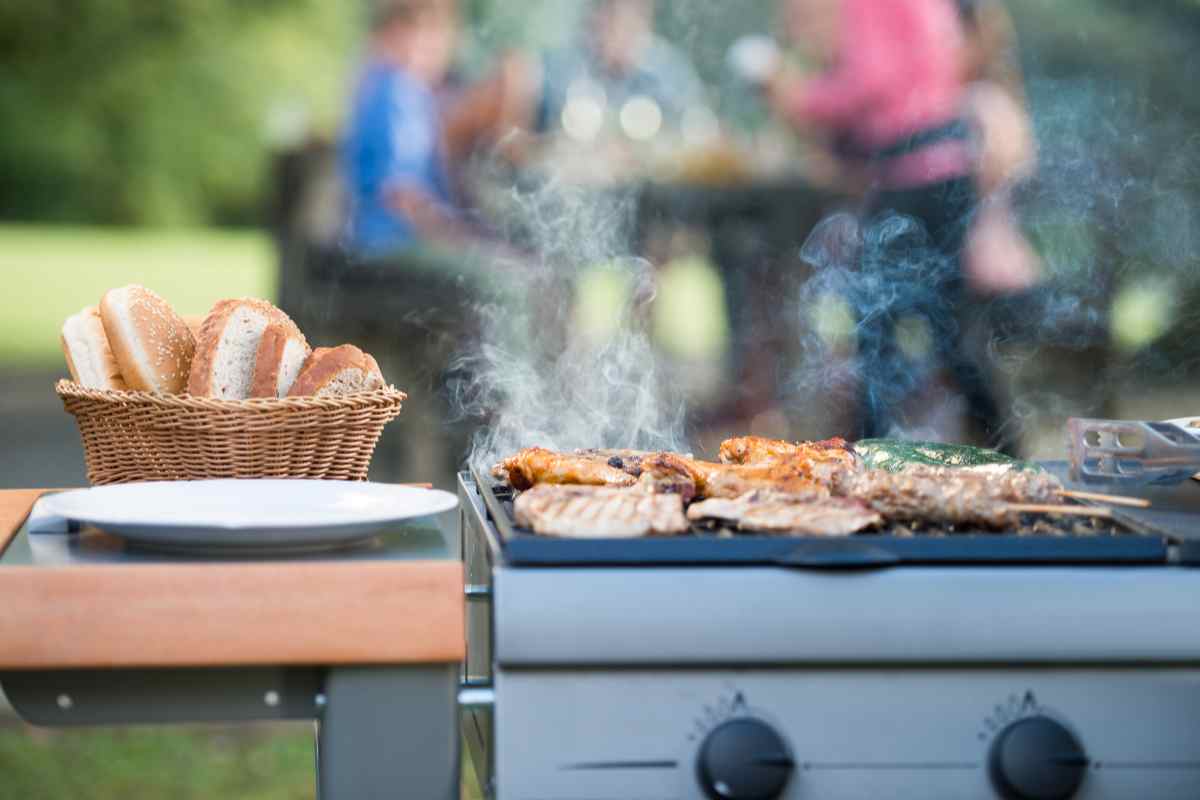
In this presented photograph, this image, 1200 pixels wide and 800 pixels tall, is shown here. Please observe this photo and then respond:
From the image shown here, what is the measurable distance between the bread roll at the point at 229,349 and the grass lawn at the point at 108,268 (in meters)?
7.54

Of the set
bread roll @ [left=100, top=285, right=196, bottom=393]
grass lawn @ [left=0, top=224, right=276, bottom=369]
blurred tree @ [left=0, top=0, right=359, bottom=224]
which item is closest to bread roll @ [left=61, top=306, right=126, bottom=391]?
bread roll @ [left=100, top=285, right=196, bottom=393]

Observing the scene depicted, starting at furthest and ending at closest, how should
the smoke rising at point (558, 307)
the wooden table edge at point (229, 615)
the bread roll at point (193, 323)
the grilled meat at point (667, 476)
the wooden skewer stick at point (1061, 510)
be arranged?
the smoke rising at point (558, 307) < the bread roll at point (193, 323) < the grilled meat at point (667, 476) < the wooden skewer stick at point (1061, 510) < the wooden table edge at point (229, 615)

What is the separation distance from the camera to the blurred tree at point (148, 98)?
9.28 metres

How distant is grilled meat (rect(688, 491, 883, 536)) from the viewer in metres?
1.19

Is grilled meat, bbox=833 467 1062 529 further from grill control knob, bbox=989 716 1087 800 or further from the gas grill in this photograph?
grill control knob, bbox=989 716 1087 800

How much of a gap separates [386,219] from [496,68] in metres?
1.04

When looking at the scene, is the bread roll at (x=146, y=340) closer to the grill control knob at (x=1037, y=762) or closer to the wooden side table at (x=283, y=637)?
the wooden side table at (x=283, y=637)

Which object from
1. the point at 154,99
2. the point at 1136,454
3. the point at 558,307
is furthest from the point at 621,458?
the point at 154,99

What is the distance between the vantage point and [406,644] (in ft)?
3.65

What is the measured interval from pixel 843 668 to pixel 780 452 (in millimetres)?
612

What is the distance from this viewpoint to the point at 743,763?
1.11m

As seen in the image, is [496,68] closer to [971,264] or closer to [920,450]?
[971,264]

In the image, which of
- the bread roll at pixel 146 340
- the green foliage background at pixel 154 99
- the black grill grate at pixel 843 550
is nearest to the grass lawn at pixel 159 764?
the bread roll at pixel 146 340

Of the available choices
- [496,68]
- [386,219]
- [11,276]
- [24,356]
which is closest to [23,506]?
[386,219]
